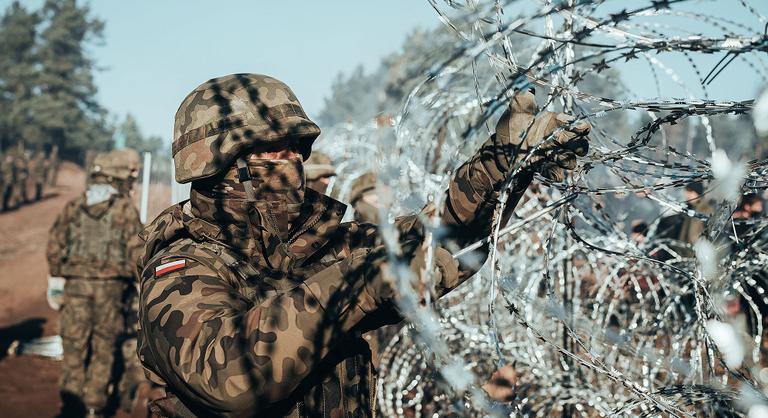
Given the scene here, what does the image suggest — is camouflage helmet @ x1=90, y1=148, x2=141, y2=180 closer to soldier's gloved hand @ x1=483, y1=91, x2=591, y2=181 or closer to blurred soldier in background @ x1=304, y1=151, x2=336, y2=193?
blurred soldier in background @ x1=304, y1=151, x2=336, y2=193

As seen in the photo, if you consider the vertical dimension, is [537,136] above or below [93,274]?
below

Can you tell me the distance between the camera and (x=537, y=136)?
2.13 metres

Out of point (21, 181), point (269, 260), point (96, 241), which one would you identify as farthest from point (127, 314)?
point (21, 181)

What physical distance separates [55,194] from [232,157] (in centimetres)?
3411

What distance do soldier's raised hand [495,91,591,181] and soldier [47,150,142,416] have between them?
5.73 m

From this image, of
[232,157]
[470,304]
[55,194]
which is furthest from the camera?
[55,194]

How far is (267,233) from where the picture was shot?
2.39 meters

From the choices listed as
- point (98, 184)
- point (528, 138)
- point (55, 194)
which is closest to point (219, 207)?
point (528, 138)

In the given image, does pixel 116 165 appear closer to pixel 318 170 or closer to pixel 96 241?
pixel 96 241

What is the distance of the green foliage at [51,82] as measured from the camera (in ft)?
133

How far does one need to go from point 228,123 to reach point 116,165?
5461 mm

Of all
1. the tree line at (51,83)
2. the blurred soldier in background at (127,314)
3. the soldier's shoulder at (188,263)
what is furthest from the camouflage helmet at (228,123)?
the tree line at (51,83)

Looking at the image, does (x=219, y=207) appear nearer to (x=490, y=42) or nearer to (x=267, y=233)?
(x=267, y=233)

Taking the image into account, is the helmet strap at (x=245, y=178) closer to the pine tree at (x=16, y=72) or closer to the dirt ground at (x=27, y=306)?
the dirt ground at (x=27, y=306)
